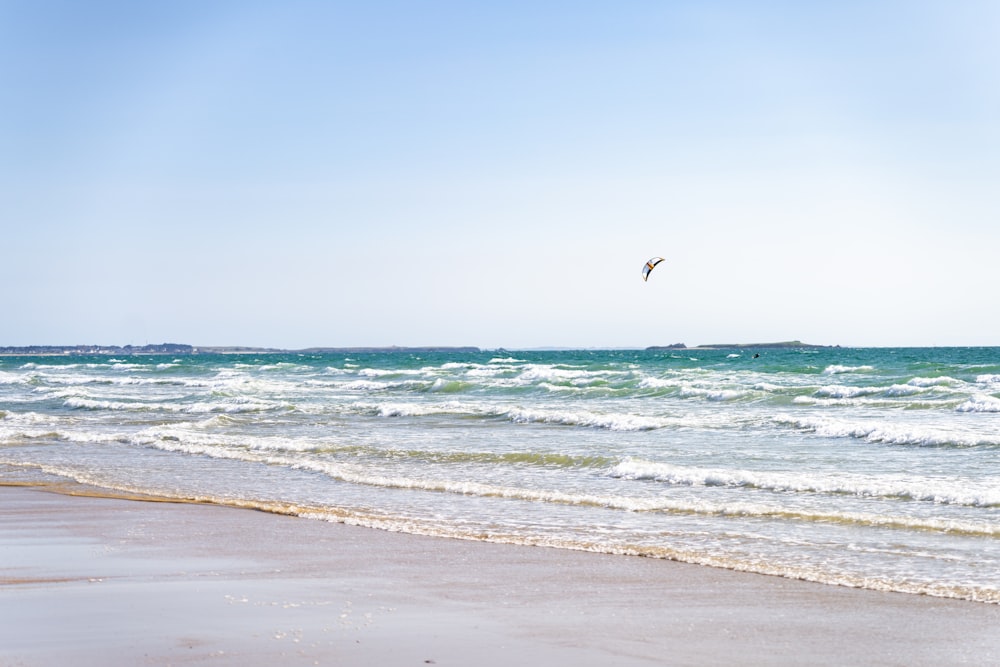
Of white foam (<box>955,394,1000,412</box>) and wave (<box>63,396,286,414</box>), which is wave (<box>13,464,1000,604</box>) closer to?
white foam (<box>955,394,1000,412</box>)

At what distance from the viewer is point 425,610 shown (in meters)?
6.44

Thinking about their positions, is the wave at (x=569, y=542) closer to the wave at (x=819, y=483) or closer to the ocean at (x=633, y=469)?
the ocean at (x=633, y=469)

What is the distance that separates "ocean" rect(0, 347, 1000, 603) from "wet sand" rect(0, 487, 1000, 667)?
0.82m

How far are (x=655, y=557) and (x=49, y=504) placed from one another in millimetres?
7399

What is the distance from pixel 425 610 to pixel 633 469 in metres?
7.78

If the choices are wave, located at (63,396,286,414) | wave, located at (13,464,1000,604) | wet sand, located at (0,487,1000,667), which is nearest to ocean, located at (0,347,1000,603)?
wave, located at (13,464,1000,604)

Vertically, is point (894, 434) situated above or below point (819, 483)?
above

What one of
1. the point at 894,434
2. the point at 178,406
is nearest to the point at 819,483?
the point at 894,434

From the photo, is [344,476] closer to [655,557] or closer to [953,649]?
[655,557]

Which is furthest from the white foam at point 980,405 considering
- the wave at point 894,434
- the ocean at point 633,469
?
the wave at point 894,434

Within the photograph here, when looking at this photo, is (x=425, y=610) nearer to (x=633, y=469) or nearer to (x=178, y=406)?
(x=633, y=469)

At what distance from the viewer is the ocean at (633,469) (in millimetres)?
8906

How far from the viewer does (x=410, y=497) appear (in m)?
12.2

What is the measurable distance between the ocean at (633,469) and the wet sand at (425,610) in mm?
822
